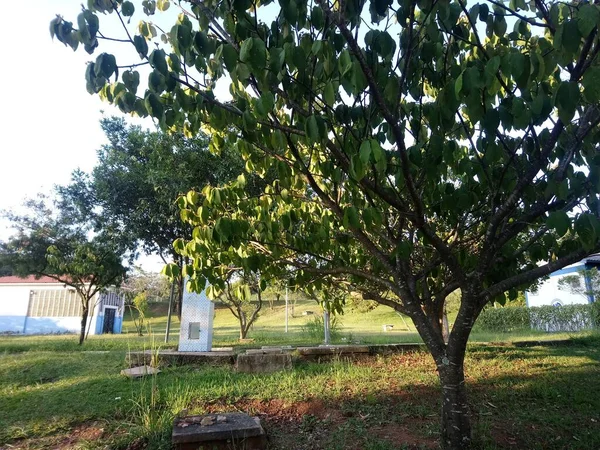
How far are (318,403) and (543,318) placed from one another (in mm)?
15940

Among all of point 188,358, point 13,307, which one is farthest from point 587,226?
point 13,307

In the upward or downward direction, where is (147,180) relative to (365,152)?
upward

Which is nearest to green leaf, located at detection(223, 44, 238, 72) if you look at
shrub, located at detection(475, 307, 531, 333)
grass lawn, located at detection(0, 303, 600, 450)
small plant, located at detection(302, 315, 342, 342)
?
grass lawn, located at detection(0, 303, 600, 450)

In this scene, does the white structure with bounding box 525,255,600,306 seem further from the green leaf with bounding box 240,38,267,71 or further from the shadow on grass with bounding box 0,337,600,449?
the green leaf with bounding box 240,38,267,71

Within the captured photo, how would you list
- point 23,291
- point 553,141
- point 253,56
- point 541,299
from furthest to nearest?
1. point 23,291
2. point 541,299
3. point 553,141
4. point 253,56

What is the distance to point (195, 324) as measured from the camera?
786 cm

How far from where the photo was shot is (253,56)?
6.84 ft

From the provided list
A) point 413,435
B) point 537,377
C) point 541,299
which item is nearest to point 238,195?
point 413,435

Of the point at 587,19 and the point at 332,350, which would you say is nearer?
the point at 587,19

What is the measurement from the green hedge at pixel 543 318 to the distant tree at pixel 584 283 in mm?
785

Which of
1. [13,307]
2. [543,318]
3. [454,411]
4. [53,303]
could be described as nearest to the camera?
[454,411]

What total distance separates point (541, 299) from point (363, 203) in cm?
1982

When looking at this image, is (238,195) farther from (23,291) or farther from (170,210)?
(23,291)

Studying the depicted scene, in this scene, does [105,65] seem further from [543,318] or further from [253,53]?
[543,318]
